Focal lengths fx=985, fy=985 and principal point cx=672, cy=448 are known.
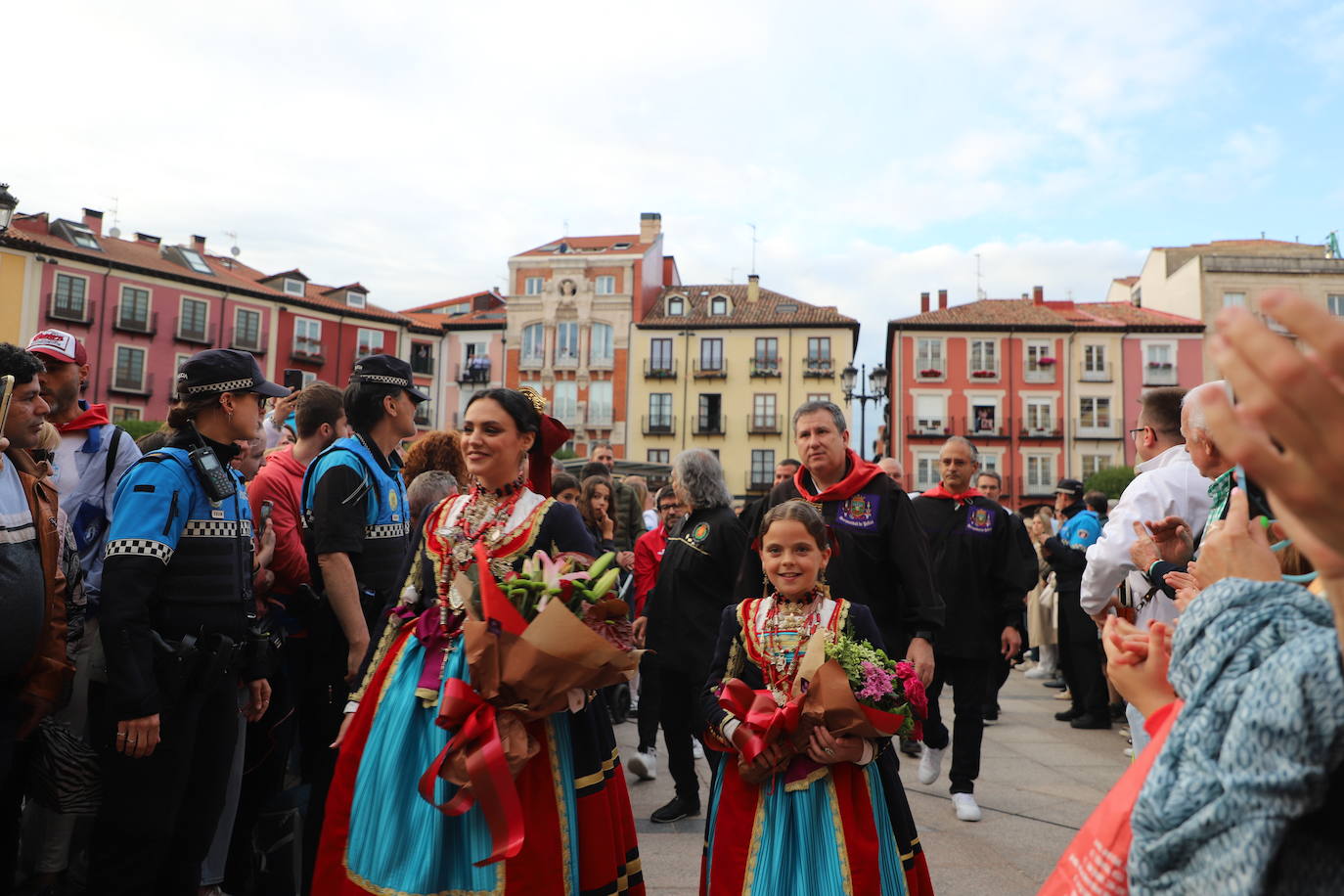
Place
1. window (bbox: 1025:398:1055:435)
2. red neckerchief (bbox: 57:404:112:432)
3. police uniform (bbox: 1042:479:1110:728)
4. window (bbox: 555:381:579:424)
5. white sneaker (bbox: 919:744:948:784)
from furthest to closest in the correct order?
window (bbox: 555:381:579:424)
window (bbox: 1025:398:1055:435)
police uniform (bbox: 1042:479:1110:728)
white sneaker (bbox: 919:744:948:784)
red neckerchief (bbox: 57:404:112:432)

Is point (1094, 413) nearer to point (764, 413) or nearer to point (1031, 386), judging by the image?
point (1031, 386)

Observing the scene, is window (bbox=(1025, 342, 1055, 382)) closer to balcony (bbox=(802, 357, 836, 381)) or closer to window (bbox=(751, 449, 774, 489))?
balcony (bbox=(802, 357, 836, 381))

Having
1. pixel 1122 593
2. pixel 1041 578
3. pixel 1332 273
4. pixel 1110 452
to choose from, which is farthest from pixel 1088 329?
pixel 1122 593

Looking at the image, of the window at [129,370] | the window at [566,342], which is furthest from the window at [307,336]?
the window at [566,342]

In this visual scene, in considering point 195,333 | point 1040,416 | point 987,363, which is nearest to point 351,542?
point 195,333

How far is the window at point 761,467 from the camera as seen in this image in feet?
157

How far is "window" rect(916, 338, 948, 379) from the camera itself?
157 feet

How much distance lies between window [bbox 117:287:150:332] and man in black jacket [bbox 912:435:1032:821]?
1686 inches

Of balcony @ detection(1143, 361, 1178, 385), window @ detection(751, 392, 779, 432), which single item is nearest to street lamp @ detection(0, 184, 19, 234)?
window @ detection(751, 392, 779, 432)

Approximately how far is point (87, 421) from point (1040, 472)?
47.1m

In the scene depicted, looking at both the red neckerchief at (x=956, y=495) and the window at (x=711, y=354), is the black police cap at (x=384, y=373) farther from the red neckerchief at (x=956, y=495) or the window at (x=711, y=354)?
the window at (x=711, y=354)

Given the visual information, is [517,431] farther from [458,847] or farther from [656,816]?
[656,816]

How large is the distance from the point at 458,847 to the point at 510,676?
63 cm

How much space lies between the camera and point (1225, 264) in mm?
46406
